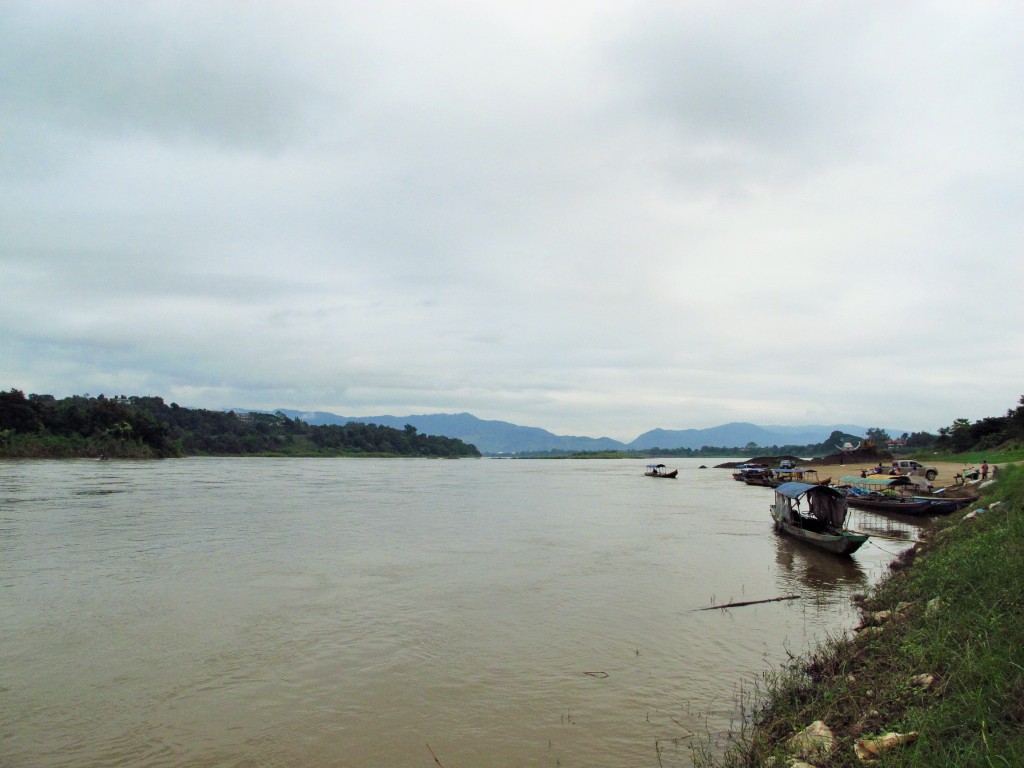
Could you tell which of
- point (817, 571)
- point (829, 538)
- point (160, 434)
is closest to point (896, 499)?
point (829, 538)

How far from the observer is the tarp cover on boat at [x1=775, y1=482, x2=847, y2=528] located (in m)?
23.9

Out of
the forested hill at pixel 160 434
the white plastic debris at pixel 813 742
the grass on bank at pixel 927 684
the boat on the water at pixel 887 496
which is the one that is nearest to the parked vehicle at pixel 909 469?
the boat on the water at pixel 887 496

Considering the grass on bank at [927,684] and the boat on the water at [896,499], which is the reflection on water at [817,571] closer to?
the grass on bank at [927,684]

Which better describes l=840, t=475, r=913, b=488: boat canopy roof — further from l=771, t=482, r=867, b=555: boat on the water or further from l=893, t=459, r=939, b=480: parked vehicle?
l=771, t=482, r=867, b=555: boat on the water

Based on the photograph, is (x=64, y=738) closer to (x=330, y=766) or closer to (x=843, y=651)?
(x=330, y=766)

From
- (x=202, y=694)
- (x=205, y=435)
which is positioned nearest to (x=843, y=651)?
(x=202, y=694)

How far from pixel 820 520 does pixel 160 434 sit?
97.6 meters

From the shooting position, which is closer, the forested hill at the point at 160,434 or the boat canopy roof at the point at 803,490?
the boat canopy roof at the point at 803,490

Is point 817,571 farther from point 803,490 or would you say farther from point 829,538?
point 803,490

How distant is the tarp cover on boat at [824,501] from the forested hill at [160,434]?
290ft

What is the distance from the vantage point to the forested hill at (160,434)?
263 feet

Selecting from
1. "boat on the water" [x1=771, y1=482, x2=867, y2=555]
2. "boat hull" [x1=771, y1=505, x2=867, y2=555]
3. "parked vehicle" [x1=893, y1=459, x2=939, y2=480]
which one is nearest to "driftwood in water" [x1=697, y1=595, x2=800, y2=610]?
"boat hull" [x1=771, y1=505, x2=867, y2=555]

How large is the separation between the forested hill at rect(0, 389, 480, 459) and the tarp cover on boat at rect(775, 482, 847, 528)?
88360 mm

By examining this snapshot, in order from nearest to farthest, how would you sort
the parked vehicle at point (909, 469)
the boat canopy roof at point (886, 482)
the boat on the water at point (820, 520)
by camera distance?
1. the boat on the water at point (820, 520)
2. the boat canopy roof at point (886, 482)
3. the parked vehicle at point (909, 469)
